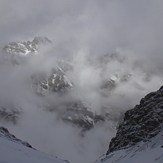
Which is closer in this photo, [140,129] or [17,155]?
[17,155]

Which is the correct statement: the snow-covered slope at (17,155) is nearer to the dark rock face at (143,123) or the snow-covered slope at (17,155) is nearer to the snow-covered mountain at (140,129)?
the snow-covered mountain at (140,129)

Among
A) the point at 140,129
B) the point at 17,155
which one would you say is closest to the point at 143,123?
the point at 140,129

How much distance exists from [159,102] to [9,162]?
44.7 m

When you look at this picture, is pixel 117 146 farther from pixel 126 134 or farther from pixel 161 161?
pixel 161 161

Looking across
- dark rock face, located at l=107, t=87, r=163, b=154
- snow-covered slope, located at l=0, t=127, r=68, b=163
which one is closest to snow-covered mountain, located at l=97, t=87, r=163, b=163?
dark rock face, located at l=107, t=87, r=163, b=154

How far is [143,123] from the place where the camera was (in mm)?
52812

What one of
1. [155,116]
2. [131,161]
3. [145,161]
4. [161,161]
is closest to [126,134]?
[155,116]

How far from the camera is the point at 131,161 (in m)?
36.9

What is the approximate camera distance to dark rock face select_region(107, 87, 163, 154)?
1943 inches

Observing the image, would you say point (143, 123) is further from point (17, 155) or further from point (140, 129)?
point (17, 155)

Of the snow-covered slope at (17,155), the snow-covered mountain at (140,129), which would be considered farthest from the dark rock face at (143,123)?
the snow-covered slope at (17,155)

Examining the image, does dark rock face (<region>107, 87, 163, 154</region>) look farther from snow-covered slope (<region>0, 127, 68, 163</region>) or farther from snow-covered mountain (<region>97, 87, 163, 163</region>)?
snow-covered slope (<region>0, 127, 68, 163</region>)

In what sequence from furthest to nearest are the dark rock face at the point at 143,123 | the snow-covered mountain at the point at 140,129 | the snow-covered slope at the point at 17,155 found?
the dark rock face at the point at 143,123
the snow-covered mountain at the point at 140,129
the snow-covered slope at the point at 17,155

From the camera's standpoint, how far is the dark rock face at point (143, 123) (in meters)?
49.3
